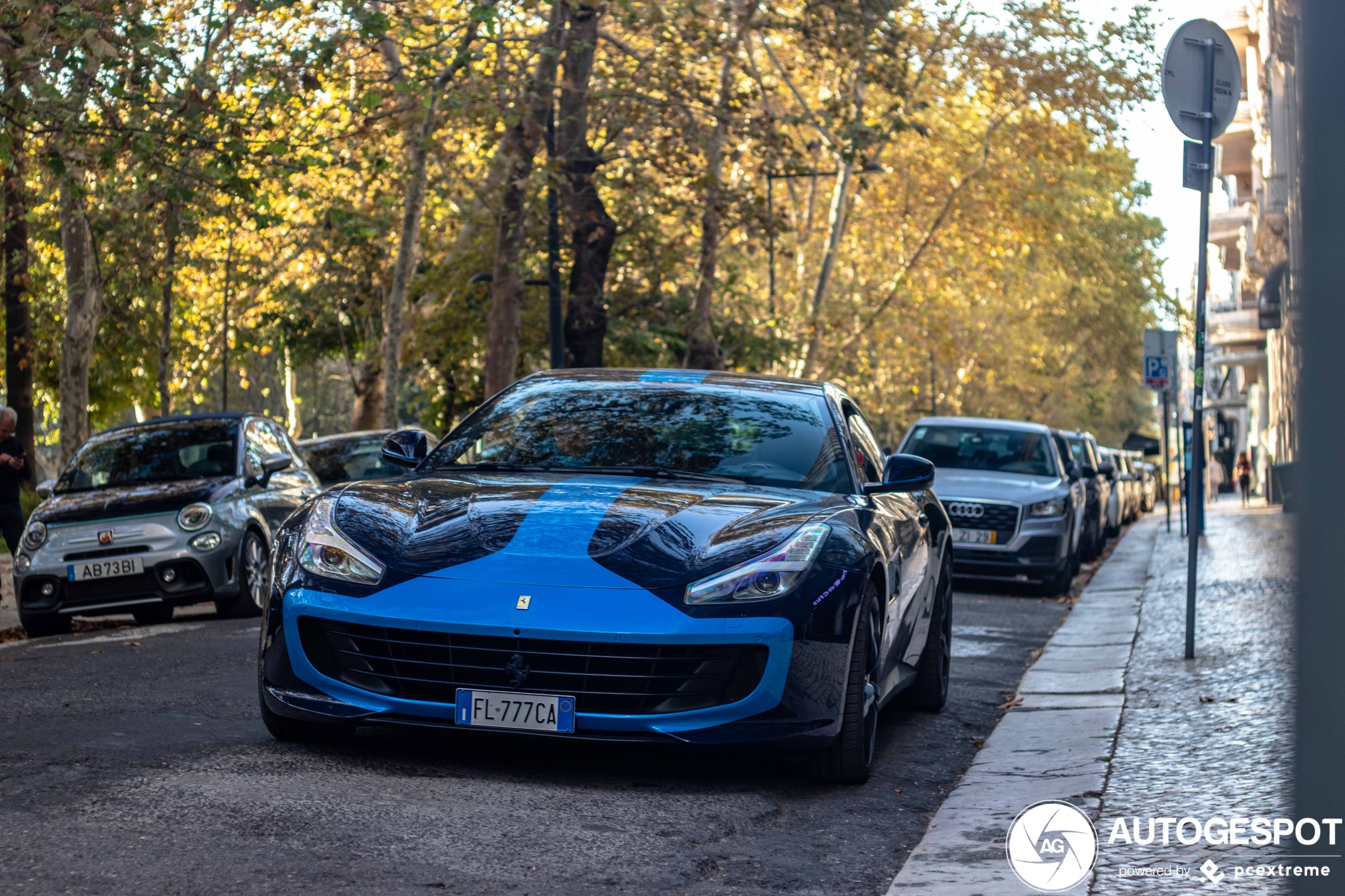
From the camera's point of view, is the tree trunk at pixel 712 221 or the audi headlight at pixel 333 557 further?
the tree trunk at pixel 712 221

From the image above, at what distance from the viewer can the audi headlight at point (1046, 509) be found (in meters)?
16.5

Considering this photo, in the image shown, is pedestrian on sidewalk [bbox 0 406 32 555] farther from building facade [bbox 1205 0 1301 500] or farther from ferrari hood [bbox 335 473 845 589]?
building facade [bbox 1205 0 1301 500]

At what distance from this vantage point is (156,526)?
472 inches

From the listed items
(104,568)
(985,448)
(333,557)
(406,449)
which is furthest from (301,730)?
(985,448)

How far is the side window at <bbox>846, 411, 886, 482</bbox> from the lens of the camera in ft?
22.6

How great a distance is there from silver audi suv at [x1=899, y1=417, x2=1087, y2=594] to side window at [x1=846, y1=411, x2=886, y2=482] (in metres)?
8.45

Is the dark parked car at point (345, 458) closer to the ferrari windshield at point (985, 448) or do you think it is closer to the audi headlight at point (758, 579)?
the ferrari windshield at point (985, 448)

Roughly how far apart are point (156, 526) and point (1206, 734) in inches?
312

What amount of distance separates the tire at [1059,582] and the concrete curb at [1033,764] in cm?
441

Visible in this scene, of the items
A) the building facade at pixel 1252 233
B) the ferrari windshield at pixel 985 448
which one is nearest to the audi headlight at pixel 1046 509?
the ferrari windshield at pixel 985 448

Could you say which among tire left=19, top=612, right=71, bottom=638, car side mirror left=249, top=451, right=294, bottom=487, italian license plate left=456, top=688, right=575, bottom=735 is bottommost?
tire left=19, top=612, right=71, bottom=638

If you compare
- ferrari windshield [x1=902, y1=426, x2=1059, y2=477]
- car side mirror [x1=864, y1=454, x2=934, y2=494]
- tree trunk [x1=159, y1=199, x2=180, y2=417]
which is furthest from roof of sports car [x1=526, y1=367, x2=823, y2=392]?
tree trunk [x1=159, y1=199, x2=180, y2=417]

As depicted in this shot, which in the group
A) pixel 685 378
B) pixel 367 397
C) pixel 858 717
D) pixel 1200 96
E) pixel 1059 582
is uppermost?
pixel 1200 96

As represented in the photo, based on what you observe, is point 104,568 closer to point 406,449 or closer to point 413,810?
point 406,449
